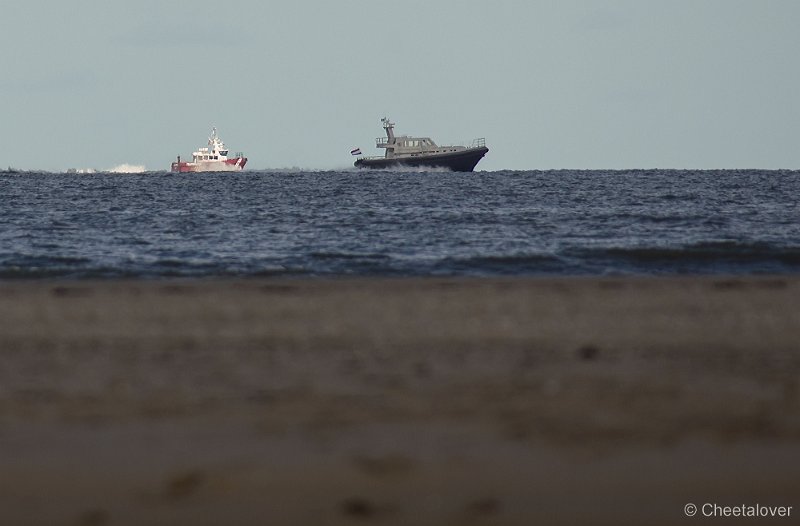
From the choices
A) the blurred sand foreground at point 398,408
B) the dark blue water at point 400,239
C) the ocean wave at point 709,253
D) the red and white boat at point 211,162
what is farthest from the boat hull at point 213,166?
the blurred sand foreground at point 398,408

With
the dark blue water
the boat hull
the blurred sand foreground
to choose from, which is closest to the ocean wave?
the dark blue water

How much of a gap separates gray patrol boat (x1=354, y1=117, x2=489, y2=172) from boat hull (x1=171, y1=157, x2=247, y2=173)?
17600 millimetres

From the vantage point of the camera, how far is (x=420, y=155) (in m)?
94.8

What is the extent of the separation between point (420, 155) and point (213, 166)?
89.6ft

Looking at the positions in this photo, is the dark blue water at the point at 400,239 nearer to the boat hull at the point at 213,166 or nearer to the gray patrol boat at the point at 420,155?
the gray patrol boat at the point at 420,155

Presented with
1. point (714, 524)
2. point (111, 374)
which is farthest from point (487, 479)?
point (111, 374)

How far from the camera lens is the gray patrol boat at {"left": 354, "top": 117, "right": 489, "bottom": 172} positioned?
92688 mm

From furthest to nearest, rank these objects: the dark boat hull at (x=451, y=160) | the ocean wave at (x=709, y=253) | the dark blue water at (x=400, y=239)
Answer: the dark boat hull at (x=451, y=160) < the ocean wave at (x=709, y=253) < the dark blue water at (x=400, y=239)

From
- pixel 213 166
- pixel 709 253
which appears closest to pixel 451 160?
pixel 213 166

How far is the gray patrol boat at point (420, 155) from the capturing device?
92.7m

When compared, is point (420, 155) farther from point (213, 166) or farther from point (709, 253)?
point (709, 253)

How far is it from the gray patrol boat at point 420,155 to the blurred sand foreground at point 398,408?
84.6 m

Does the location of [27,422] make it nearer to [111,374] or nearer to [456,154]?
[111,374]

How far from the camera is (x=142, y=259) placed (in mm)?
14188
